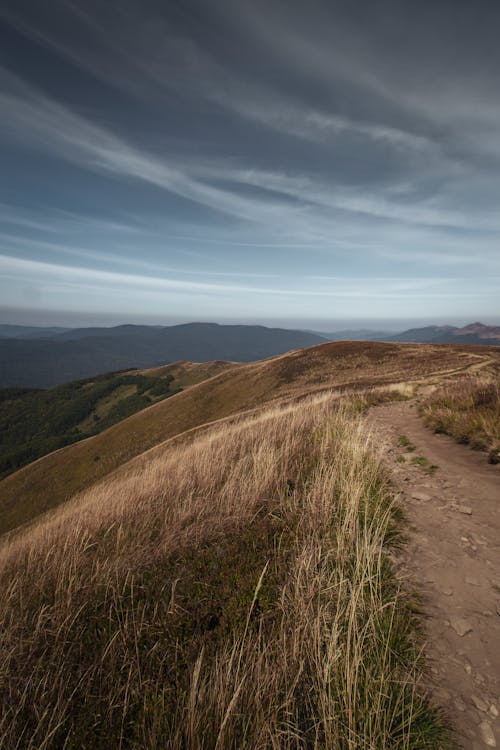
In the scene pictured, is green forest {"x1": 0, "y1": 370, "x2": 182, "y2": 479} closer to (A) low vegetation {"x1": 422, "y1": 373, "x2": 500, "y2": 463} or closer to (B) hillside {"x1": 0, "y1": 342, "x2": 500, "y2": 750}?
(A) low vegetation {"x1": 422, "y1": 373, "x2": 500, "y2": 463}

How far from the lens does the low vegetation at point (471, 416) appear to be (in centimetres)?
697

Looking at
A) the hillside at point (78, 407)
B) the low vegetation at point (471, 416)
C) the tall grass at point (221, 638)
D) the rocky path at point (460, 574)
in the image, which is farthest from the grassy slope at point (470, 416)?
the hillside at point (78, 407)

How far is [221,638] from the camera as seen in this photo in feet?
8.32

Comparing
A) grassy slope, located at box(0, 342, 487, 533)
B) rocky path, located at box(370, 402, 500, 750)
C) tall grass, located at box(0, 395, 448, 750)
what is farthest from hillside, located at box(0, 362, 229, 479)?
tall grass, located at box(0, 395, 448, 750)

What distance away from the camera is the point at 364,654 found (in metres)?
2.23

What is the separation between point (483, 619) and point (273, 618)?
75.9 inches

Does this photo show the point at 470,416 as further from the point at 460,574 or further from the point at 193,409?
the point at 193,409

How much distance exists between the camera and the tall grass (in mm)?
1904

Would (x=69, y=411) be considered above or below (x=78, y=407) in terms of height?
below

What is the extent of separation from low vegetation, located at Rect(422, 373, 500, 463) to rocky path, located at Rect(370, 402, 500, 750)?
0.43 metres

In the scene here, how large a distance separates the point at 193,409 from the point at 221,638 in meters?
42.3

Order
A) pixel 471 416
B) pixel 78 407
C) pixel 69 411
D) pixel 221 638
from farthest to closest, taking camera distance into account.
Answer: pixel 69 411, pixel 78 407, pixel 471 416, pixel 221 638

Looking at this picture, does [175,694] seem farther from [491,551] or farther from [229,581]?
[491,551]

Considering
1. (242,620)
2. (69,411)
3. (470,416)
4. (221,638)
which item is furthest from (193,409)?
(69,411)
